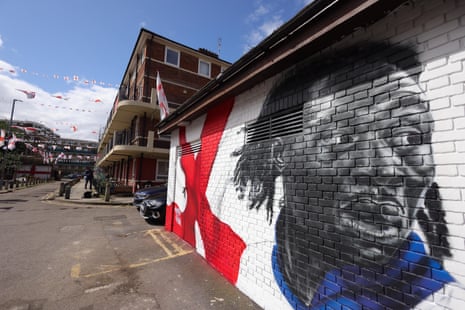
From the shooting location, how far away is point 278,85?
10.7 ft

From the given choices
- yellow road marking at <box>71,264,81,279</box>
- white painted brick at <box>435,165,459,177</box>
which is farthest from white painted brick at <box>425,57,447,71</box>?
yellow road marking at <box>71,264,81,279</box>

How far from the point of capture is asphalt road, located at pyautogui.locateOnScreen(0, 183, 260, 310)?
10.7 ft

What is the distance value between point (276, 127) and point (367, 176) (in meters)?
1.47

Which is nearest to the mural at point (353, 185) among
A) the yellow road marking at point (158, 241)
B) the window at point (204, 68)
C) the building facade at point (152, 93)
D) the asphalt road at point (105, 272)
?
the asphalt road at point (105, 272)

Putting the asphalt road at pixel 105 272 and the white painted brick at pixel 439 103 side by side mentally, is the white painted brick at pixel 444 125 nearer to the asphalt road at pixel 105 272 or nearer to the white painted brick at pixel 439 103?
the white painted brick at pixel 439 103

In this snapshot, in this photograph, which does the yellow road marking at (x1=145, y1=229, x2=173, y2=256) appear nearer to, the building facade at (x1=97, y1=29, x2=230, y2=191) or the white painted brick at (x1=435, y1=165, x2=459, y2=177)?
the white painted brick at (x1=435, y1=165, x2=459, y2=177)

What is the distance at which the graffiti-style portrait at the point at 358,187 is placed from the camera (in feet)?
5.74

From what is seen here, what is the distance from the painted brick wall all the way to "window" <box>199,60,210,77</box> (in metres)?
17.0

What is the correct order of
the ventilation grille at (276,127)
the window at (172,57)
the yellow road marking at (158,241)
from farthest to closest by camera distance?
the window at (172,57)
the yellow road marking at (158,241)
the ventilation grille at (276,127)

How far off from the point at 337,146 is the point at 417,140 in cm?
68

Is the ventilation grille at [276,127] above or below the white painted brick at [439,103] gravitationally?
above

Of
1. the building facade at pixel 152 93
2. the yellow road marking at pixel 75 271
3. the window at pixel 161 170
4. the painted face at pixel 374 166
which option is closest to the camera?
the painted face at pixel 374 166

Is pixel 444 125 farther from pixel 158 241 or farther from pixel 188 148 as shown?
pixel 158 241

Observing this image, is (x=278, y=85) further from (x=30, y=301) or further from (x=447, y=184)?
(x=30, y=301)
